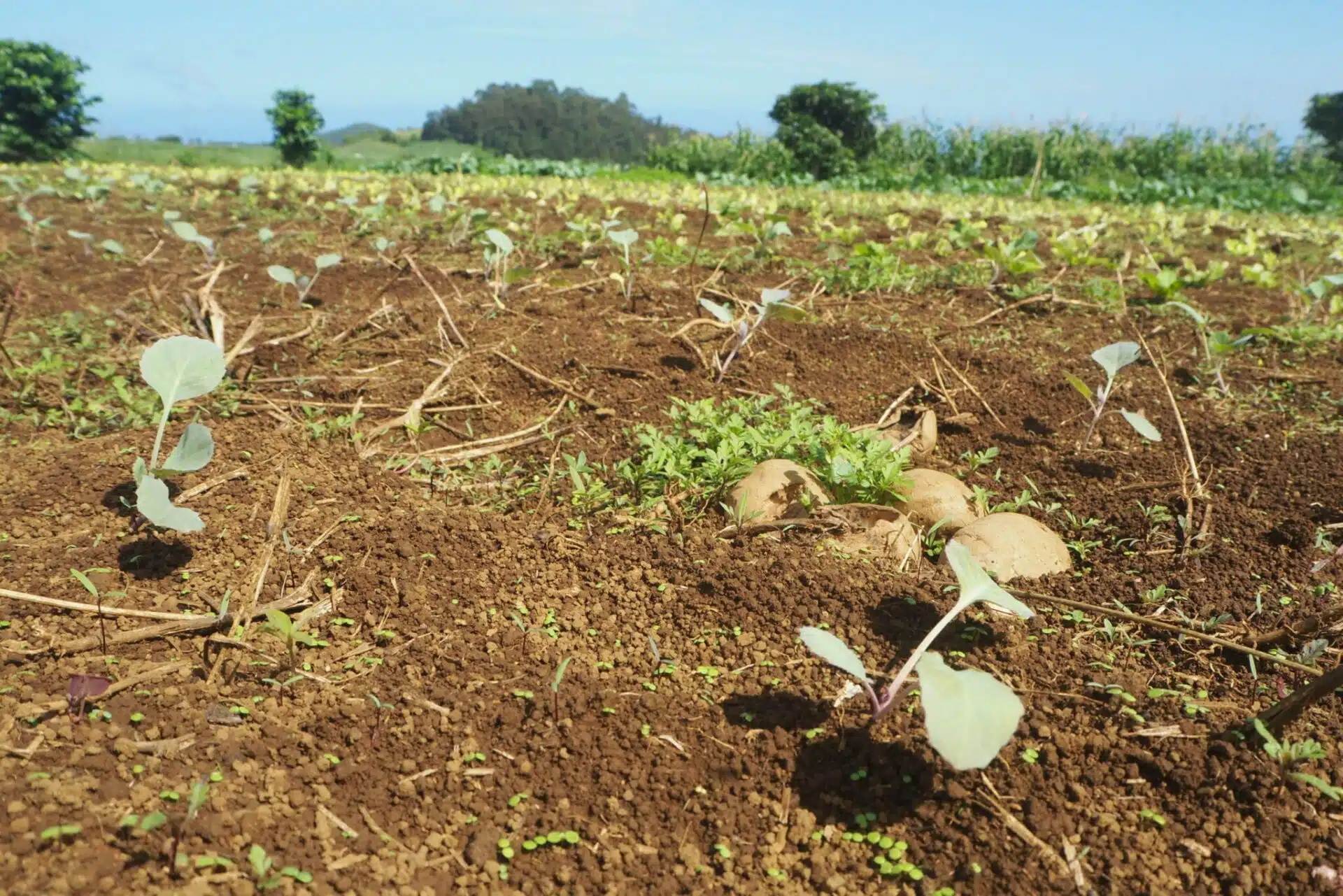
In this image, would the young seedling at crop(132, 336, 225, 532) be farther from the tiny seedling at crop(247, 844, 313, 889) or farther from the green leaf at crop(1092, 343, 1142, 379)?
the green leaf at crop(1092, 343, 1142, 379)

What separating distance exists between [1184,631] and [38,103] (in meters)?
22.6

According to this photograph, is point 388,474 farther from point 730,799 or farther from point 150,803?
point 730,799

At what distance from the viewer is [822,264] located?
16.6 feet

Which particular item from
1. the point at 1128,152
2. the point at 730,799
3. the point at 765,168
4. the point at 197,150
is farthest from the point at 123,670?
the point at 1128,152

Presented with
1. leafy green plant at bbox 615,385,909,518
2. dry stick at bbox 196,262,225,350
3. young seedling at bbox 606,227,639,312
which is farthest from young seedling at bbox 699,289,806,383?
dry stick at bbox 196,262,225,350

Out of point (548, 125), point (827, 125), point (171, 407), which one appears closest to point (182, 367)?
point (171, 407)

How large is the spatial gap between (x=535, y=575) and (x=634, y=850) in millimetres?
826

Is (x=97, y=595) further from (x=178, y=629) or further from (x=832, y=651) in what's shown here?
(x=832, y=651)

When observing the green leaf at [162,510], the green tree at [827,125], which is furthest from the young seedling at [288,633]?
the green tree at [827,125]

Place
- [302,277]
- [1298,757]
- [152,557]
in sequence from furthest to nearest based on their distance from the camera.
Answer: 1. [302,277]
2. [152,557]
3. [1298,757]

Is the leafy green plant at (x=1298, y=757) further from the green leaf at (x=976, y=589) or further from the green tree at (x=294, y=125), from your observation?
the green tree at (x=294, y=125)

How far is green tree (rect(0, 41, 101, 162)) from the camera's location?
57.2ft

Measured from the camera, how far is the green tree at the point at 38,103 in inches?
686

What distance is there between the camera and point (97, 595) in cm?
189
